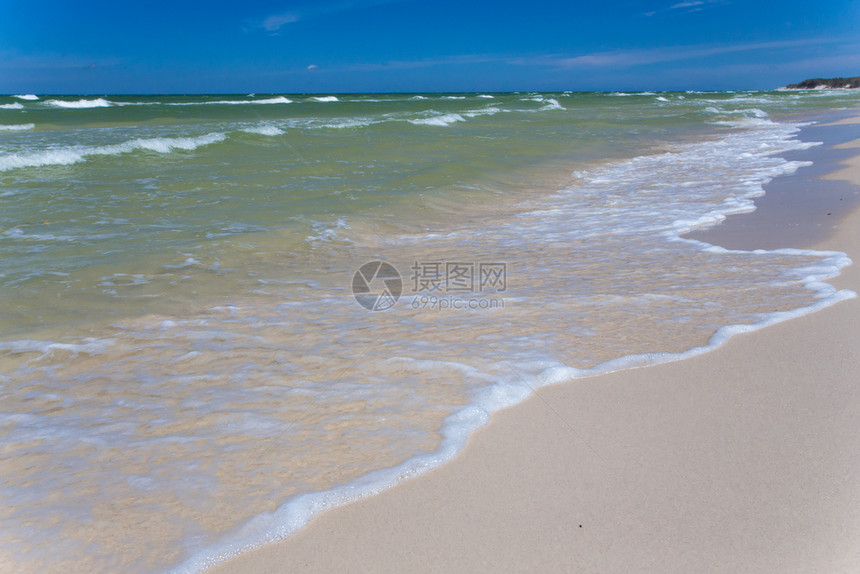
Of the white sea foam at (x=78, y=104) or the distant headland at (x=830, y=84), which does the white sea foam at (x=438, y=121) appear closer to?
the white sea foam at (x=78, y=104)

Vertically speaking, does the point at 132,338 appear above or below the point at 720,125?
below

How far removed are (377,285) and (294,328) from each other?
1.05 meters

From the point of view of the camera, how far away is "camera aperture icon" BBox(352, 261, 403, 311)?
4160 millimetres

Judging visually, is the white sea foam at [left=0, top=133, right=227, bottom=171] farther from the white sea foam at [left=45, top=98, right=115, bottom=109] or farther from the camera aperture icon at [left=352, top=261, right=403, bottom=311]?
the white sea foam at [left=45, top=98, right=115, bottom=109]

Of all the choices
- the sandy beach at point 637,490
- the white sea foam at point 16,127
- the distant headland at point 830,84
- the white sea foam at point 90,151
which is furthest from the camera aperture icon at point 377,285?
the distant headland at point 830,84

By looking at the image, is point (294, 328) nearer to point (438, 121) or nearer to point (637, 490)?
point (637, 490)

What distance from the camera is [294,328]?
3678 mm

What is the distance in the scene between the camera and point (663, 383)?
8.89 feet

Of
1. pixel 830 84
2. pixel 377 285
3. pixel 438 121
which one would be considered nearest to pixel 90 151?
pixel 377 285

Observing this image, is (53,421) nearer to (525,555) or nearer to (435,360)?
(435,360)

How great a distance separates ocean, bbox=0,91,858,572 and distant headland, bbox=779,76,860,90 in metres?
100

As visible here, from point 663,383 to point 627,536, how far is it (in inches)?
41.8

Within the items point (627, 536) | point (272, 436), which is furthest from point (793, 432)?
point (272, 436)

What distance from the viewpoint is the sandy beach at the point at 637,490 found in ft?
5.73
